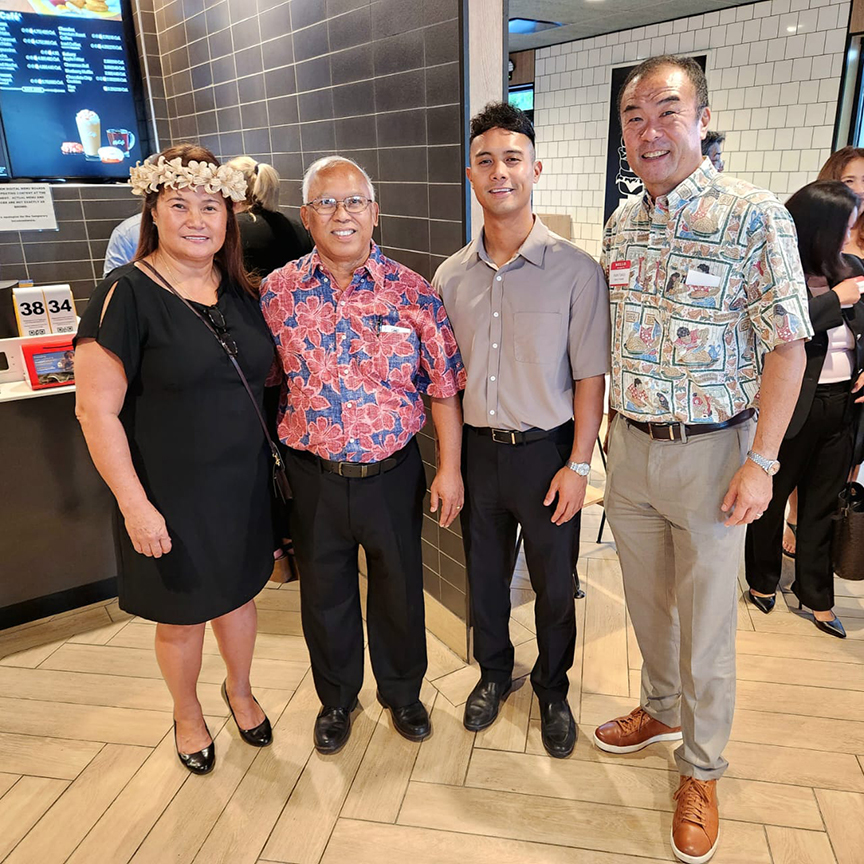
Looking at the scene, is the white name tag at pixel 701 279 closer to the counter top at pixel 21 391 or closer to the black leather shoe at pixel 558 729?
the black leather shoe at pixel 558 729

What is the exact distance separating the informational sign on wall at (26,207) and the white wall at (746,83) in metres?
4.81

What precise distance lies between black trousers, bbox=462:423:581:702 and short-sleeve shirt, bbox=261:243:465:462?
0.29 metres

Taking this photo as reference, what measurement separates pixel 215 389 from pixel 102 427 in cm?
28

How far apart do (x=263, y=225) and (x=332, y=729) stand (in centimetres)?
198

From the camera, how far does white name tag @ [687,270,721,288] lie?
1.60 meters

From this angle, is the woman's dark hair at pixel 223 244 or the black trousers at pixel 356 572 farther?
the black trousers at pixel 356 572

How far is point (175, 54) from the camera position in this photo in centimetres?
416

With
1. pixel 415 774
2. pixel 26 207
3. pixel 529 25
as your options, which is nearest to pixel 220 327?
pixel 415 774

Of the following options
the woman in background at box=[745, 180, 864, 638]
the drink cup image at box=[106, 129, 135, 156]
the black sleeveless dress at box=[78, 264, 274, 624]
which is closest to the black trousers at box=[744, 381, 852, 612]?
the woman in background at box=[745, 180, 864, 638]

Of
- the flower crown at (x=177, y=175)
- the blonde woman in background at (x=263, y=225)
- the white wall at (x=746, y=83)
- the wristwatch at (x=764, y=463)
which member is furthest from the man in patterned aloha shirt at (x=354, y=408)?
the white wall at (x=746, y=83)

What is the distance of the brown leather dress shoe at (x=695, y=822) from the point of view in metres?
1.80

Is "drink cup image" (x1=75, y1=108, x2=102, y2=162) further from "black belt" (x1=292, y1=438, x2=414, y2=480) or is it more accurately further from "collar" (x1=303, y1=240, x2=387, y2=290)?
"black belt" (x1=292, y1=438, x2=414, y2=480)

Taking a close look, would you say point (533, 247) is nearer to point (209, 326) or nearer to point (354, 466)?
point (354, 466)

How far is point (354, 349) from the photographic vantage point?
1.87m
